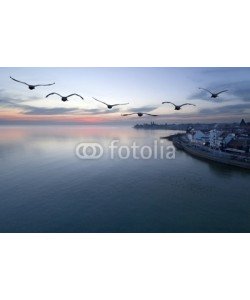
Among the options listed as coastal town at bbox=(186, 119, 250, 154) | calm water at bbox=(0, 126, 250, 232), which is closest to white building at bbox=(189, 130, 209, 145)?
coastal town at bbox=(186, 119, 250, 154)

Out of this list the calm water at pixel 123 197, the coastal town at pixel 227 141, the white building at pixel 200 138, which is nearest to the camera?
the calm water at pixel 123 197

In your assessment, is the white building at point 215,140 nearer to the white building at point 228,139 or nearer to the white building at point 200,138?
the white building at point 228,139

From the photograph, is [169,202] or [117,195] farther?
[117,195]

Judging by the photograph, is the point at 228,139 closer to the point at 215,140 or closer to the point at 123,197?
the point at 215,140

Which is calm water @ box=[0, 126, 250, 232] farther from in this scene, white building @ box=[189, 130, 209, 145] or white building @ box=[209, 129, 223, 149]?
white building @ box=[189, 130, 209, 145]

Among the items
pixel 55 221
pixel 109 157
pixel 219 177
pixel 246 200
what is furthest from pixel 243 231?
pixel 109 157

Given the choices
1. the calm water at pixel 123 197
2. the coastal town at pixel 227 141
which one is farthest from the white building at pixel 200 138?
the calm water at pixel 123 197

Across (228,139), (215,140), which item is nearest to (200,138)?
(215,140)

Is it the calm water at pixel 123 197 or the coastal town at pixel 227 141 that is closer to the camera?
the calm water at pixel 123 197

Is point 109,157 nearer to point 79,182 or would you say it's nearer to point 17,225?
point 79,182
